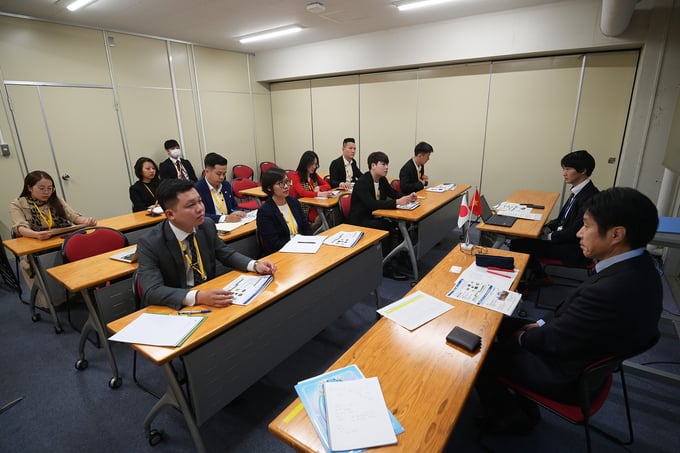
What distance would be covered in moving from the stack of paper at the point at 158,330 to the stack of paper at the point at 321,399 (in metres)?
0.63

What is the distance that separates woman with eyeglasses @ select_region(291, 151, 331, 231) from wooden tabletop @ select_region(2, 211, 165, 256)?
1699 millimetres

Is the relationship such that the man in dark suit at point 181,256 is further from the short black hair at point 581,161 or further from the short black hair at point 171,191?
the short black hair at point 581,161

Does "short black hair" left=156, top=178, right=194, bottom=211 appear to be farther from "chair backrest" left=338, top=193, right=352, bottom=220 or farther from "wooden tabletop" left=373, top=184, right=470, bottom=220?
"chair backrest" left=338, top=193, right=352, bottom=220

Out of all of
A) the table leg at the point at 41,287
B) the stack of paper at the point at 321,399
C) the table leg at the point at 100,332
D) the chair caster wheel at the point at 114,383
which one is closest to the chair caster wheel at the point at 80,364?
the table leg at the point at 100,332

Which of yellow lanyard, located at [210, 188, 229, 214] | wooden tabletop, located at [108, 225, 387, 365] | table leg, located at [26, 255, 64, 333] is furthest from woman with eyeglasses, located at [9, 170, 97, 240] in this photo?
wooden tabletop, located at [108, 225, 387, 365]

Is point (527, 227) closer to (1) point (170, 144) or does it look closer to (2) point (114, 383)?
(2) point (114, 383)

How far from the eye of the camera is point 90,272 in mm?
2260

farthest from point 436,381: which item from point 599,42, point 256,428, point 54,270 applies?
point 599,42

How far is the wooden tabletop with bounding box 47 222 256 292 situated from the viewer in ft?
6.93

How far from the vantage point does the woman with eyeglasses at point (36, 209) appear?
9.91ft

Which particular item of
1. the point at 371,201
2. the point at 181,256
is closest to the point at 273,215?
the point at 181,256

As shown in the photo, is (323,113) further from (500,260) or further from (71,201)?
(500,260)

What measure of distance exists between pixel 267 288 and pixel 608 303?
1.58 m

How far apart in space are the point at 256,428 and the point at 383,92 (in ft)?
18.7
